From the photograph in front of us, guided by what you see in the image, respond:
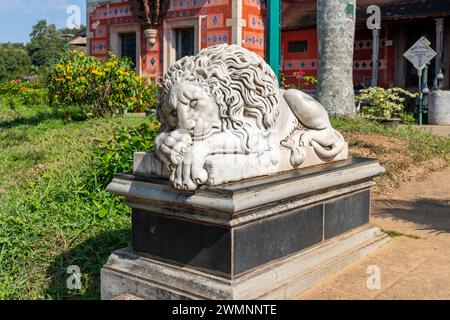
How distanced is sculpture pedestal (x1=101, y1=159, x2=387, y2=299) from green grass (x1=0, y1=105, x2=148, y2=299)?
0.80 meters

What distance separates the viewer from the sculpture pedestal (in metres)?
2.88

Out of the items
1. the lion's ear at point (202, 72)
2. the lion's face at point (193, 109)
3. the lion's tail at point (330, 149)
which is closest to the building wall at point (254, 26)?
the lion's tail at point (330, 149)

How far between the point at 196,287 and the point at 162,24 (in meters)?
16.3

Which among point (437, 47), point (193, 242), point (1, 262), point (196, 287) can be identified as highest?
point (437, 47)

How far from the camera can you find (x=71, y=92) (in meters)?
9.94

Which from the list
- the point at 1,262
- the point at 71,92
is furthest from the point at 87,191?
the point at 71,92

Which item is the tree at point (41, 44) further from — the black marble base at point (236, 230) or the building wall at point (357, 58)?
the black marble base at point (236, 230)

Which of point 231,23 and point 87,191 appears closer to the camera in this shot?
point 87,191

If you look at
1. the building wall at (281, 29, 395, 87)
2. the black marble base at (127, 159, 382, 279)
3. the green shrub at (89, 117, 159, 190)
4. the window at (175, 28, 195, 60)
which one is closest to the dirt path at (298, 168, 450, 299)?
the black marble base at (127, 159, 382, 279)

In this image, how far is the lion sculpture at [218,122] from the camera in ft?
9.64

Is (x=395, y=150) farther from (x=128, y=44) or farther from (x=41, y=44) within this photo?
(x=41, y=44)

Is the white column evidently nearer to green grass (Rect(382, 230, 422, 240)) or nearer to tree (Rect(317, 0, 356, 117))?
tree (Rect(317, 0, 356, 117))

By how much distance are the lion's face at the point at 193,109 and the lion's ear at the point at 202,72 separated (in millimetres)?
89
